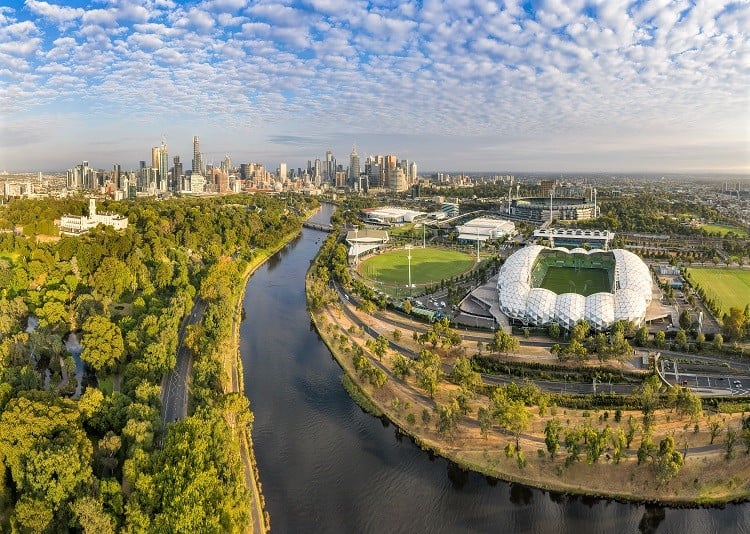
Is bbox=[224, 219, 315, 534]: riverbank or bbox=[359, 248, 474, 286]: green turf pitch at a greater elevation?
bbox=[359, 248, 474, 286]: green turf pitch

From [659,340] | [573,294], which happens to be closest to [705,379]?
[659,340]

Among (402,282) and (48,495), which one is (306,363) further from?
(402,282)

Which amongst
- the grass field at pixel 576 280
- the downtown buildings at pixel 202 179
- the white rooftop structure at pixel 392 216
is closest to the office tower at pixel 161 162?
the downtown buildings at pixel 202 179

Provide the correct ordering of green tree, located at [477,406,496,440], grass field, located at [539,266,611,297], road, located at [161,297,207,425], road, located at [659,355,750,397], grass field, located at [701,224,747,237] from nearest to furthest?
green tree, located at [477,406,496,440]
road, located at [161,297,207,425]
road, located at [659,355,750,397]
grass field, located at [539,266,611,297]
grass field, located at [701,224,747,237]

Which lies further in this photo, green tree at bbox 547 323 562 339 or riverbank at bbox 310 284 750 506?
green tree at bbox 547 323 562 339

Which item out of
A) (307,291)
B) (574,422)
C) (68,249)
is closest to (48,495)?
(574,422)

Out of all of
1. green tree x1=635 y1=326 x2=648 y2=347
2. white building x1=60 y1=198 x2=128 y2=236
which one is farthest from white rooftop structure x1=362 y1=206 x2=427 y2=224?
green tree x1=635 y1=326 x2=648 y2=347

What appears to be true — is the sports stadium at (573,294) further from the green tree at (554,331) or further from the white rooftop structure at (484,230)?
the white rooftop structure at (484,230)

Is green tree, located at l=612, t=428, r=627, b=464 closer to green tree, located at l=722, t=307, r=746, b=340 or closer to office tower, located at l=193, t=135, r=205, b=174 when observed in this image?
green tree, located at l=722, t=307, r=746, b=340
